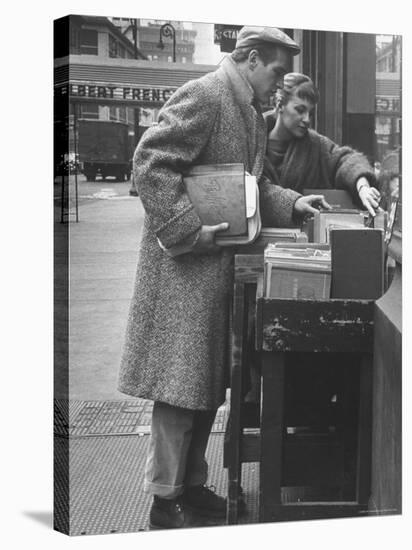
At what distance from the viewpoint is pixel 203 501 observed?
163 inches

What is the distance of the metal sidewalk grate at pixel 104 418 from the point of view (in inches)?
155

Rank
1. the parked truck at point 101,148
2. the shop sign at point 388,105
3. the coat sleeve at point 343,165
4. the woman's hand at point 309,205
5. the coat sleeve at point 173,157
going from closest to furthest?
the parked truck at point 101,148 < the coat sleeve at point 173,157 < the woman's hand at point 309,205 < the coat sleeve at point 343,165 < the shop sign at point 388,105

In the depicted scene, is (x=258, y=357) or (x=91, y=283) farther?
(x=258, y=357)

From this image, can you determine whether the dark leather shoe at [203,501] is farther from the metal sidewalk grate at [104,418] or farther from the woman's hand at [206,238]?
the woman's hand at [206,238]

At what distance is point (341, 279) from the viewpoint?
13.2 ft

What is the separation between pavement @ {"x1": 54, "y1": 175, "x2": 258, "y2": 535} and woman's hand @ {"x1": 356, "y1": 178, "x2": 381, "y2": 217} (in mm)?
969

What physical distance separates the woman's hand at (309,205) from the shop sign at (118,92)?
701 mm

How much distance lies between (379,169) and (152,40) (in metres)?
1.11

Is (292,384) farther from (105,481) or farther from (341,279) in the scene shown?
(105,481)

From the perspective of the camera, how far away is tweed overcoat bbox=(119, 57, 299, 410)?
157 inches

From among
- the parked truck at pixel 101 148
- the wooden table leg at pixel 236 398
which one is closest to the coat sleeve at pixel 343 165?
the wooden table leg at pixel 236 398

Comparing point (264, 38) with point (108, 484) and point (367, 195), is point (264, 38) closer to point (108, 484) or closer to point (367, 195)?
point (367, 195)

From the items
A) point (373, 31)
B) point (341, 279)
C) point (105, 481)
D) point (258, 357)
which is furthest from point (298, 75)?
point (105, 481)

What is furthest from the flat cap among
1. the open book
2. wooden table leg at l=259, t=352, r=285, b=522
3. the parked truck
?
wooden table leg at l=259, t=352, r=285, b=522
